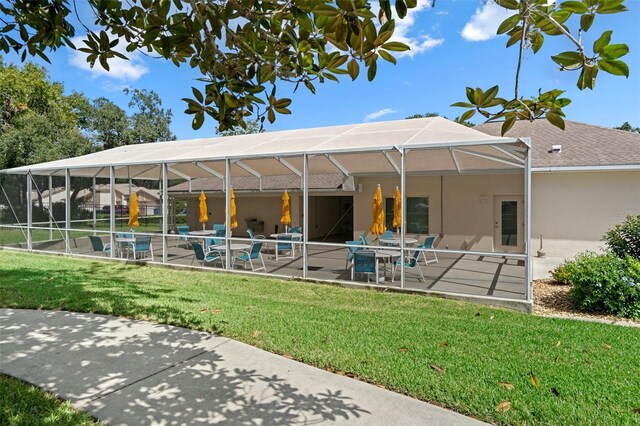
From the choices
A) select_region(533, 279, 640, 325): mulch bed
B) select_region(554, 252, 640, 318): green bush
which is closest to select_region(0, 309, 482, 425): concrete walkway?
select_region(533, 279, 640, 325): mulch bed

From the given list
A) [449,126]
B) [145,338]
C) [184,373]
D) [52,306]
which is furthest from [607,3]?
[449,126]

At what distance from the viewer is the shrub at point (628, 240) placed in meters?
8.68

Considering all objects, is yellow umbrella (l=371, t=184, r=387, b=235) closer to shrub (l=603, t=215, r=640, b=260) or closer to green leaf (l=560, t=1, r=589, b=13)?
shrub (l=603, t=215, r=640, b=260)

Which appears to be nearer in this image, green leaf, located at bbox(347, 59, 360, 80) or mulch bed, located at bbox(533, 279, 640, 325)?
green leaf, located at bbox(347, 59, 360, 80)

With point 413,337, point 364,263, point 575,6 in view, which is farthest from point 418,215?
point 575,6

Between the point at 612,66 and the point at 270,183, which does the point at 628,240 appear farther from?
the point at 270,183

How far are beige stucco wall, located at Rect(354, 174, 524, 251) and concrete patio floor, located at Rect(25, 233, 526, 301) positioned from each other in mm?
1248

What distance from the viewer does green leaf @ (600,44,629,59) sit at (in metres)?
1.47

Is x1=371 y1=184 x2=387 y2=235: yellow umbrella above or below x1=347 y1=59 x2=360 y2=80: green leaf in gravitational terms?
below

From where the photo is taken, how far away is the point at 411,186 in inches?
622

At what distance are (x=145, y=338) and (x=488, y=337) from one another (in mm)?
4962

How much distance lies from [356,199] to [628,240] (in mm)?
9967

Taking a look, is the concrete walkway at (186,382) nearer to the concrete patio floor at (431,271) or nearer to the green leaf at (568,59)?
the green leaf at (568,59)

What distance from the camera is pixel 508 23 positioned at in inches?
70.4
